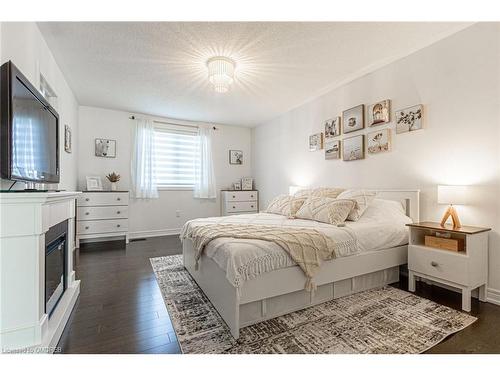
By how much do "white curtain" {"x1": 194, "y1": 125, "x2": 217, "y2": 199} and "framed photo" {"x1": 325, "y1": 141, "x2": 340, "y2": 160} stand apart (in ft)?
8.45

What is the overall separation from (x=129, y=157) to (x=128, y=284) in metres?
2.90

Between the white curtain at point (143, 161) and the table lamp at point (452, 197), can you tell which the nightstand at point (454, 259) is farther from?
the white curtain at point (143, 161)

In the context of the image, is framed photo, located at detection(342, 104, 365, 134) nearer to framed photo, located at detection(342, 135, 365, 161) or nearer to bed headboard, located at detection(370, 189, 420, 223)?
framed photo, located at detection(342, 135, 365, 161)

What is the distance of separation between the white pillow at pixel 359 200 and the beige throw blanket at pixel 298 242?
28.2 inches

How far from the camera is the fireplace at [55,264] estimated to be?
61.4 inches

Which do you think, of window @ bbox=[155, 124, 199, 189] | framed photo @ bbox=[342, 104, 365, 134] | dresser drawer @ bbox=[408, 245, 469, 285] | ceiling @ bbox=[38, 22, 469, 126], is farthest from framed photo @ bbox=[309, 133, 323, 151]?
window @ bbox=[155, 124, 199, 189]

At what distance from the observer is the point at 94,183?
13.7ft

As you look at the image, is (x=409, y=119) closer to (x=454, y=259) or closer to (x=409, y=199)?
(x=409, y=199)

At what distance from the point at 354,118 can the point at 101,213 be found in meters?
4.13

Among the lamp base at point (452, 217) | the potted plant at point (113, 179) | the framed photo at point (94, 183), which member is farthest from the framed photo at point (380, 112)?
the framed photo at point (94, 183)

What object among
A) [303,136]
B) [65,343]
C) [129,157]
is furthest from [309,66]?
[129,157]

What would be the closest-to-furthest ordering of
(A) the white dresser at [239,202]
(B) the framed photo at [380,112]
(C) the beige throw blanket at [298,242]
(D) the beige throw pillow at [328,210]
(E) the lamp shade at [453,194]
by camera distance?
(C) the beige throw blanket at [298,242]
(E) the lamp shade at [453,194]
(D) the beige throw pillow at [328,210]
(B) the framed photo at [380,112]
(A) the white dresser at [239,202]

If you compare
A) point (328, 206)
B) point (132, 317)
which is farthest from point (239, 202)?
point (132, 317)

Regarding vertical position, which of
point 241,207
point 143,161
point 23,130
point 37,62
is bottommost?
point 241,207
